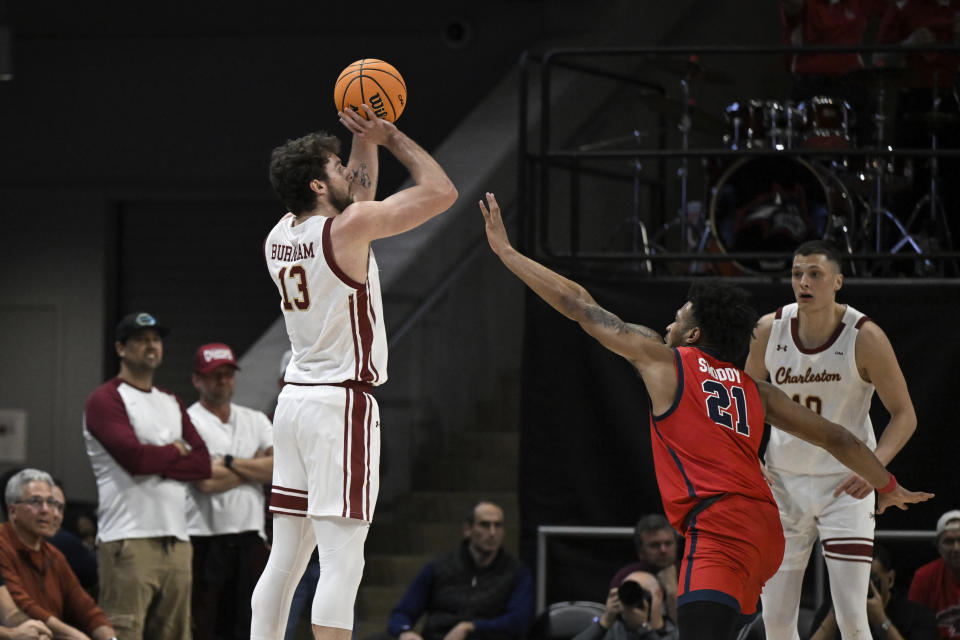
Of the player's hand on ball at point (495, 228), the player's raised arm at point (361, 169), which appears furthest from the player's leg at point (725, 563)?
the player's raised arm at point (361, 169)

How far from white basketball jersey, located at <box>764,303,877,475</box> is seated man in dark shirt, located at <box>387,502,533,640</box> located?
231cm

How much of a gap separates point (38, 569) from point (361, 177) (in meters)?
3.43

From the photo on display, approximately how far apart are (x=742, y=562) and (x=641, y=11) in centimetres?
864

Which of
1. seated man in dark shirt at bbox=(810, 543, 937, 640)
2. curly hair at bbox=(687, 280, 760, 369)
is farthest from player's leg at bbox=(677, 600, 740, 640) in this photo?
seated man in dark shirt at bbox=(810, 543, 937, 640)

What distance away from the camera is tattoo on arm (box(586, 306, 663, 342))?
5367 millimetres

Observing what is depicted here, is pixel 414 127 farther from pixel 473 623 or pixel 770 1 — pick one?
pixel 473 623

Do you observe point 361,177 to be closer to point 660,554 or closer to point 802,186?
point 660,554

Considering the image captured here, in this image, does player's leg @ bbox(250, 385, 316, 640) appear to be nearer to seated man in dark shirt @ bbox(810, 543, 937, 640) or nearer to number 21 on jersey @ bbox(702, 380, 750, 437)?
number 21 on jersey @ bbox(702, 380, 750, 437)

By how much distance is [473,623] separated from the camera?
841 cm

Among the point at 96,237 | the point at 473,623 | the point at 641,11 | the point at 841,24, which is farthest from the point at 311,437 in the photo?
the point at 96,237

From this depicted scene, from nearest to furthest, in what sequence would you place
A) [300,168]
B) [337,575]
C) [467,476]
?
[337,575] < [300,168] < [467,476]

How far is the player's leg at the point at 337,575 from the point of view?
525cm

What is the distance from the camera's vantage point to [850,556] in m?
6.47

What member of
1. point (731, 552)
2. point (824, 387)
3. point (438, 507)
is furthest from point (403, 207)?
point (438, 507)
